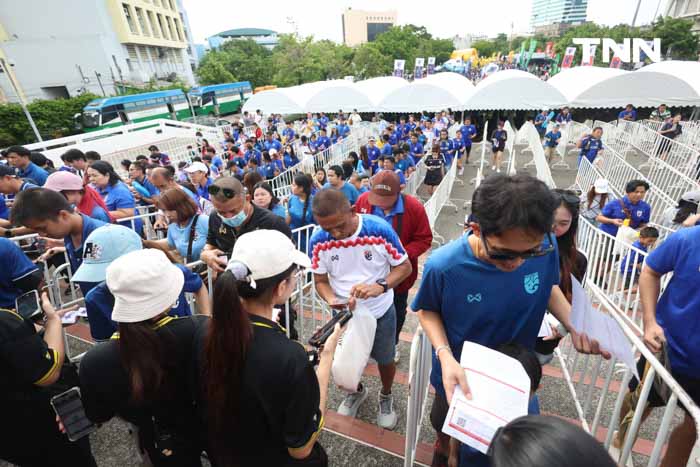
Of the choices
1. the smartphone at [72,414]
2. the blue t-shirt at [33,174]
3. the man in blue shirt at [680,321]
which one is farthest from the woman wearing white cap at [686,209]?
the blue t-shirt at [33,174]

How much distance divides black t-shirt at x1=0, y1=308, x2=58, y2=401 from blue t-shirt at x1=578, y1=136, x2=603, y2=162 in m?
12.5

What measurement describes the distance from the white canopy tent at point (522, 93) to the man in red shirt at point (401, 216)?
12.3 m

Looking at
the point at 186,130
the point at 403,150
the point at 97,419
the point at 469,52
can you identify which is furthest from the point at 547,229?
the point at 469,52

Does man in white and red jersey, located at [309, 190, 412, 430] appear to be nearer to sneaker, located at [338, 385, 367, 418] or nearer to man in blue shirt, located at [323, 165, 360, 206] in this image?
sneaker, located at [338, 385, 367, 418]

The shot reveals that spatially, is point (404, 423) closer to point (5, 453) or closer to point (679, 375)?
point (679, 375)

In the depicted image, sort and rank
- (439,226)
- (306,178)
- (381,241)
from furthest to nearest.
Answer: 1. (439,226)
2. (306,178)
3. (381,241)

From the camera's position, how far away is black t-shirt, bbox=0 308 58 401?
1.57 meters

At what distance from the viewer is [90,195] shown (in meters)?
4.15

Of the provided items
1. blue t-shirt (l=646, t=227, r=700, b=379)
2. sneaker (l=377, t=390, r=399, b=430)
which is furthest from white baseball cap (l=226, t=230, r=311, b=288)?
blue t-shirt (l=646, t=227, r=700, b=379)

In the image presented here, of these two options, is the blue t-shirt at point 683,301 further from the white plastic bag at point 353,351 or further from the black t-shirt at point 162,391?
the black t-shirt at point 162,391

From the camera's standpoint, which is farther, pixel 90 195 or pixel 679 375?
pixel 90 195

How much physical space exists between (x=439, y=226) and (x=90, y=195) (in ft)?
23.6

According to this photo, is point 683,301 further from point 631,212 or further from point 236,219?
point 631,212

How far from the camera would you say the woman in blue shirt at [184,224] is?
3252 millimetres
